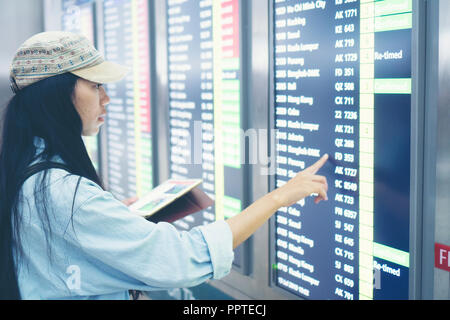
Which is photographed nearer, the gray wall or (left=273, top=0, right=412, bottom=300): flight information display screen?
(left=273, top=0, right=412, bottom=300): flight information display screen

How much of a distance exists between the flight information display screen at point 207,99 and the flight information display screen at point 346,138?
0.27 metres

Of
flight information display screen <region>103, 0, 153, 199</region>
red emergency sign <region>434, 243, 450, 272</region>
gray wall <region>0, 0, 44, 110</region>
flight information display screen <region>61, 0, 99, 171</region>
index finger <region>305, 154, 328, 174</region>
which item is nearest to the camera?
red emergency sign <region>434, 243, 450, 272</region>

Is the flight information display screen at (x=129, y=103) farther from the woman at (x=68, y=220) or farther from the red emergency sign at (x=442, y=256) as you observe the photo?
the red emergency sign at (x=442, y=256)

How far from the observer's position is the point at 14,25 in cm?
375

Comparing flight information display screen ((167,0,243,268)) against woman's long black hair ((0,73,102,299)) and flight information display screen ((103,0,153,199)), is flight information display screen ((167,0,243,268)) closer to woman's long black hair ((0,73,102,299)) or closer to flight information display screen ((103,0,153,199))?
flight information display screen ((103,0,153,199))

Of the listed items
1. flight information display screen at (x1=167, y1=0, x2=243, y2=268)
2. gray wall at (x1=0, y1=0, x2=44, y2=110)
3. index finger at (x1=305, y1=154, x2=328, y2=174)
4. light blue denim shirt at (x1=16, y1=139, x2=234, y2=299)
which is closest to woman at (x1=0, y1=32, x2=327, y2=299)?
light blue denim shirt at (x1=16, y1=139, x2=234, y2=299)

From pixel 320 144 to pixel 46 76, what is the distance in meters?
0.82

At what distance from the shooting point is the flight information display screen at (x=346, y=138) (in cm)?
127

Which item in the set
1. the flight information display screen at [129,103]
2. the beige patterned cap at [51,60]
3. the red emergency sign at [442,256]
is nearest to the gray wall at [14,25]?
the flight information display screen at [129,103]

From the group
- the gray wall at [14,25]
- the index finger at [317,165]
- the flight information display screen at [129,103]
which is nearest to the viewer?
the index finger at [317,165]

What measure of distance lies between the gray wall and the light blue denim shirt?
9.33ft

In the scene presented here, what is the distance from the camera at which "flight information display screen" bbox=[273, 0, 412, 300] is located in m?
1.27

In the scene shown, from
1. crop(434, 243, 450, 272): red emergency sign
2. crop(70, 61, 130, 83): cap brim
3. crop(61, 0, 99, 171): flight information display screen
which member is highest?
crop(61, 0, 99, 171): flight information display screen
